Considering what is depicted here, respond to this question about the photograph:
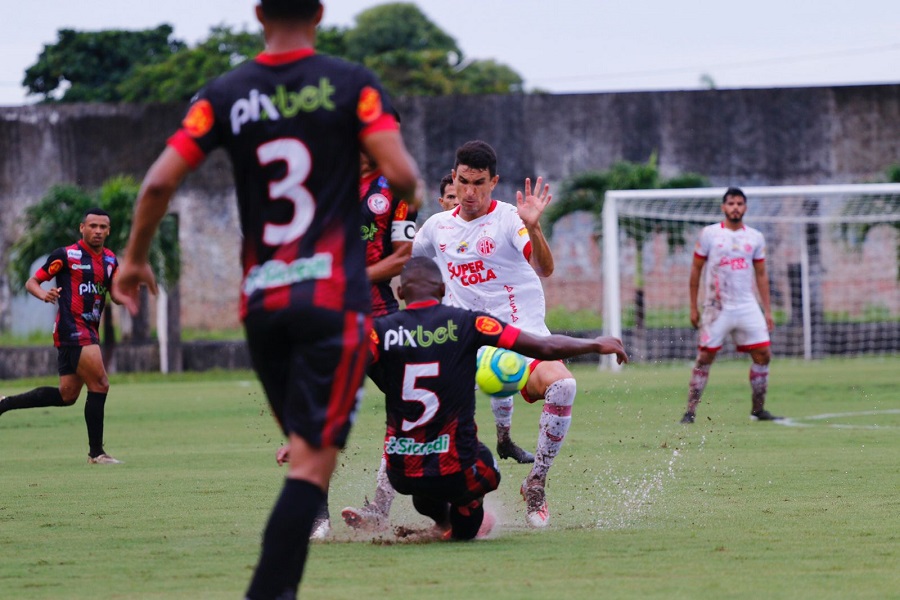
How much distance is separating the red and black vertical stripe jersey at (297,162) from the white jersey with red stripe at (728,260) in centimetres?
1055

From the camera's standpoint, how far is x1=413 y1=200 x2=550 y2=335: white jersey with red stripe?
820cm

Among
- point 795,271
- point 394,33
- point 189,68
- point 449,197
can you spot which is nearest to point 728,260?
point 449,197

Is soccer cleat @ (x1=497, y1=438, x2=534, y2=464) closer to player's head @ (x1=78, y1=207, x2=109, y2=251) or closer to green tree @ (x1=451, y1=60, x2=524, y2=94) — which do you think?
player's head @ (x1=78, y1=207, x2=109, y2=251)

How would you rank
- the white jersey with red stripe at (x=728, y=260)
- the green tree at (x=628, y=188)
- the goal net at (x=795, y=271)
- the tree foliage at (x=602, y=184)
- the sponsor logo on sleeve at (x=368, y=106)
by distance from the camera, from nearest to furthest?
the sponsor logo on sleeve at (x=368, y=106) < the white jersey with red stripe at (x=728, y=260) < the goal net at (x=795, y=271) < the green tree at (x=628, y=188) < the tree foliage at (x=602, y=184)

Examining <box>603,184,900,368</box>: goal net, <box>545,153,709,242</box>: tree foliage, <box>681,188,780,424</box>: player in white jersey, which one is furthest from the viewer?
<box>545,153,709,242</box>: tree foliage

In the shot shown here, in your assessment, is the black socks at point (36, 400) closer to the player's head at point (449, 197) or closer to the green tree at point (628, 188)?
the player's head at point (449, 197)

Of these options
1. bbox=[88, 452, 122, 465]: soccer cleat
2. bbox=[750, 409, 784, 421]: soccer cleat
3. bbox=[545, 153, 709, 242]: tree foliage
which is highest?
bbox=[545, 153, 709, 242]: tree foliage

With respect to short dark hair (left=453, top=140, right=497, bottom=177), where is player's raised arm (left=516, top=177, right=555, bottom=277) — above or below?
below

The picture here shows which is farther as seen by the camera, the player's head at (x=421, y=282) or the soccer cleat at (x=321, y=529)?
the soccer cleat at (x=321, y=529)

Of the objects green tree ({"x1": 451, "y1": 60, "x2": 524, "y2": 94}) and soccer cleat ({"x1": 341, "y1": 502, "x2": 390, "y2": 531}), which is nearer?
soccer cleat ({"x1": 341, "y1": 502, "x2": 390, "y2": 531})

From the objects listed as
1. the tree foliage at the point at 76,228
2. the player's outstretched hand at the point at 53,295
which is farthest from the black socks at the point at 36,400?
the tree foliage at the point at 76,228

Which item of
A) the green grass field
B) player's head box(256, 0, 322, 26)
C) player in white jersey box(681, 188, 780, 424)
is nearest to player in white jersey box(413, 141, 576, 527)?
the green grass field

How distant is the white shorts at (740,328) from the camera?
14.4 meters

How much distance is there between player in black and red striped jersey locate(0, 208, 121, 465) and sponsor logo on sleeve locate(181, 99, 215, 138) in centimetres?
768
